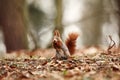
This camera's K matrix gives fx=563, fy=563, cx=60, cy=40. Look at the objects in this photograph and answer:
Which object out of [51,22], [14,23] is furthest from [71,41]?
[51,22]

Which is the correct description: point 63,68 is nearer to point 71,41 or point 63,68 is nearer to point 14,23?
point 71,41

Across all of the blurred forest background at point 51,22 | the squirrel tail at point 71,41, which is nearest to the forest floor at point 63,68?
the squirrel tail at point 71,41

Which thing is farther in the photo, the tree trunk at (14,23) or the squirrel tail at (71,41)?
the tree trunk at (14,23)

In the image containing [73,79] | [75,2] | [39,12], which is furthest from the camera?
[75,2]

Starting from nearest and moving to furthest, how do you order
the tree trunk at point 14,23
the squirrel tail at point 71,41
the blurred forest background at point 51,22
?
the squirrel tail at point 71,41 → the tree trunk at point 14,23 → the blurred forest background at point 51,22

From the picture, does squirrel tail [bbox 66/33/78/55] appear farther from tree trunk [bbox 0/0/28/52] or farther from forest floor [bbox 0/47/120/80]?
tree trunk [bbox 0/0/28/52]

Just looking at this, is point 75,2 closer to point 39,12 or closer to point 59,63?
point 39,12

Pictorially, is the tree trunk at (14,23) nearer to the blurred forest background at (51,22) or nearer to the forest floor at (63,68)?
the blurred forest background at (51,22)

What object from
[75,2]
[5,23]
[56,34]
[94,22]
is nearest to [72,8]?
[75,2]
